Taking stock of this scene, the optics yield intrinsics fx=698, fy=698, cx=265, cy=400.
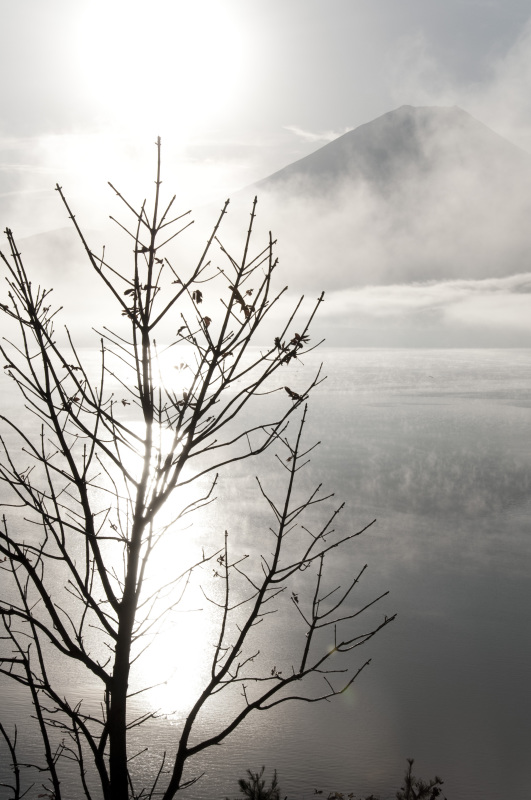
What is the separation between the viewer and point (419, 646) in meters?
35.5

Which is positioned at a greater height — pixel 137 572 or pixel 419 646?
pixel 137 572

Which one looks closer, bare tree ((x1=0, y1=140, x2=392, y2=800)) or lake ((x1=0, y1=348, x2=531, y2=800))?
bare tree ((x1=0, y1=140, x2=392, y2=800))

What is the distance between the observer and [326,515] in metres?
58.2

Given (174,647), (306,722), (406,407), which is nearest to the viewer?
(306,722)

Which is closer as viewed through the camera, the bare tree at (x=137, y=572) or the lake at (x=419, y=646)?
the bare tree at (x=137, y=572)

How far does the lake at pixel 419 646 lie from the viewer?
2548cm

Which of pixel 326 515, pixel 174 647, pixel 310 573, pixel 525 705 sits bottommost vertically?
pixel 525 705

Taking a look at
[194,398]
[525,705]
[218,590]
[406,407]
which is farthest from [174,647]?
[406,407]

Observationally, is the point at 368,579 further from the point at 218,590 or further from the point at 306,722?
the point at 306,722

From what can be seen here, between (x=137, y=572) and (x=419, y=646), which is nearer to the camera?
(x=137, y=572)

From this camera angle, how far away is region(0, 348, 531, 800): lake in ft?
83.6

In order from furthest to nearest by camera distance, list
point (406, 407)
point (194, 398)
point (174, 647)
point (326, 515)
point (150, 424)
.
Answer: point (406, 407)
point (326, 515)
point (174, 647)
point (194, 398)
point (150, 424)

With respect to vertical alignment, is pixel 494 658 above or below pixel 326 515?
below

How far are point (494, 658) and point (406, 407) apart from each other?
102641mm
